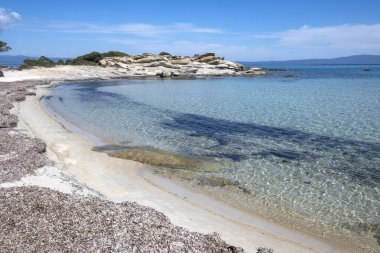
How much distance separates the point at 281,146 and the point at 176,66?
92.5m

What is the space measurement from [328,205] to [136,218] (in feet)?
25.5

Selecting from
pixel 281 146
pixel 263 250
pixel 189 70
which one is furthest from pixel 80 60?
pixel 263 250

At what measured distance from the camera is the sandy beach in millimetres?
11211

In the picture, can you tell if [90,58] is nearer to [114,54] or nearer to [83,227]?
[114,54]

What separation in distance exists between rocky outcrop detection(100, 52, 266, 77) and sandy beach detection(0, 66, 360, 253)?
82324 millimetres

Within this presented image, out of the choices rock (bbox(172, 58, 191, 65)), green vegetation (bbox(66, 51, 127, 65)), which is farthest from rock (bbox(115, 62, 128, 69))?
rock (bbox(172, 58, 191, 65))

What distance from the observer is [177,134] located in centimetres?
2672

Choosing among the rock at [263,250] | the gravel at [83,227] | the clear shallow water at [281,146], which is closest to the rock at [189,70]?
the clear shallow water at [281,146]

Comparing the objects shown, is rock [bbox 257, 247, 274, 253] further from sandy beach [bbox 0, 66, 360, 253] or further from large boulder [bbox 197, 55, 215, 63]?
large boulder [bbox 197, 55, 215, 63]

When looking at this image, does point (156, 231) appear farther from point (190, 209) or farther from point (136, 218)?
point (190, 209)

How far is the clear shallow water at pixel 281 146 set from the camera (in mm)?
13594

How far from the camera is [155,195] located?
14.5 metres

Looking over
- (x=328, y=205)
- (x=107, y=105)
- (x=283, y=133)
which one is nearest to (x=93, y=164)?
(x=328, y=205)

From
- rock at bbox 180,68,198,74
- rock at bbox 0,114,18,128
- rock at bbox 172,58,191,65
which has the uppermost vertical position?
rock at bbox 172,58,191,65
